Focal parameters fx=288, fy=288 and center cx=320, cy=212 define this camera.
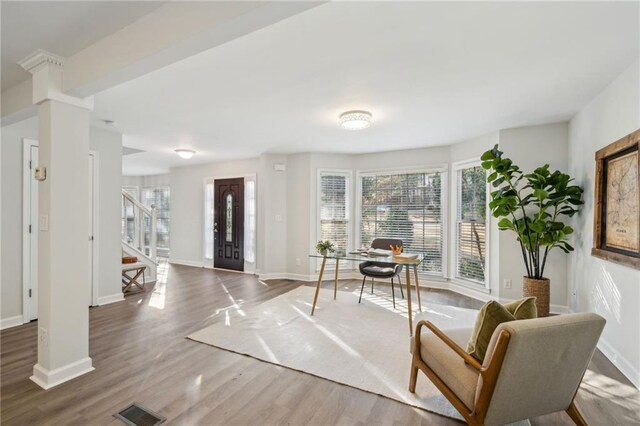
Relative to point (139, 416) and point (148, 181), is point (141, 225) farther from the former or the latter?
point (139, 416)

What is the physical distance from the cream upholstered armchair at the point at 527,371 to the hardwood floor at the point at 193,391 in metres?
0.37

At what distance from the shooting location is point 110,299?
4.18 metres

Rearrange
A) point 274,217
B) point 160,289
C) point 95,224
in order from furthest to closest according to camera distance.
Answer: point 274,217 → point 160,289 → point 95,224

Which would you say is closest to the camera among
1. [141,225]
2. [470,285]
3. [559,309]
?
[559,309]

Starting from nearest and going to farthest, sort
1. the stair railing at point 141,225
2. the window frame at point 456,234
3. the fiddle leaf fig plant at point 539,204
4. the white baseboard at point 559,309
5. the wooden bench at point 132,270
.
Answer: the fiddle leaf fig plant at point 539,204 → the white baseboard at point 559,309 → the window frame at point 456,234 → the wooden bench at point 132,270 → the stair railing at point 141,225

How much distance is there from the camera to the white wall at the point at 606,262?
231 centimetres

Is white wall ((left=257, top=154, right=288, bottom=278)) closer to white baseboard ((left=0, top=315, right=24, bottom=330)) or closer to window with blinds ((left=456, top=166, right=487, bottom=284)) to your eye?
window with blinds ((left=456, top=166, right=487, bottom=284))

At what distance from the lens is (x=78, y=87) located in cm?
216

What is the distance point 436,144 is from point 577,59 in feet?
8.93

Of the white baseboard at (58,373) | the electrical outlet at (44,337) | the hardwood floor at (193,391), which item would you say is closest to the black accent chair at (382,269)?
the hardwood floor at (193,391)

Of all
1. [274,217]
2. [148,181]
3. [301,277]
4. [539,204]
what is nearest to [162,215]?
[148,181]

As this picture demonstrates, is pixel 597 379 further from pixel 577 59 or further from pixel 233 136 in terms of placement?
pixel 233 136

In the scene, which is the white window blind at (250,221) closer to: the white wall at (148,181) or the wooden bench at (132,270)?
the wooden bench at (132,270)

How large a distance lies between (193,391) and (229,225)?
4.77 metres
